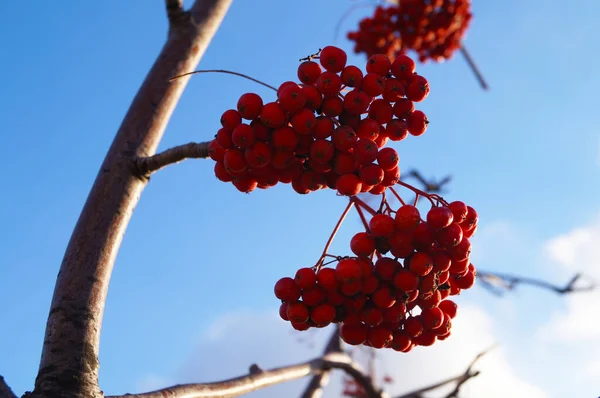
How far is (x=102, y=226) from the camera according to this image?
2.31 metres

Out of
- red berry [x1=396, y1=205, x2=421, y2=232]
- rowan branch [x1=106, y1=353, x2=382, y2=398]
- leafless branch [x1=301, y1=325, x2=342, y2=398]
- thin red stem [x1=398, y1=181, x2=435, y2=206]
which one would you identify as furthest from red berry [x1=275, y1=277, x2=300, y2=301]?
leafless branch [x1=301, y1=325, x2=342, y2=398]

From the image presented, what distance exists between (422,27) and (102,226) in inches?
197

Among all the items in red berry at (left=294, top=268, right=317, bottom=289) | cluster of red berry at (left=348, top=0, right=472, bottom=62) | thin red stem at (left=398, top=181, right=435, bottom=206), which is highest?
cluster of red berry at (left=348, top=0, right=472, bottom=62)

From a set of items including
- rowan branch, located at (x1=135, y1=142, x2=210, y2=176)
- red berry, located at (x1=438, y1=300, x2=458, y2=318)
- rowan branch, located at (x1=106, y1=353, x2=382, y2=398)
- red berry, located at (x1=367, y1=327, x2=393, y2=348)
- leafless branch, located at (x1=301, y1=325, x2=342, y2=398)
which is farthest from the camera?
leafless branch, located at (x1=301, y1=325, x2=342, y2=398)

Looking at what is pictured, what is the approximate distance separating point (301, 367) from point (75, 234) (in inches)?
77.1

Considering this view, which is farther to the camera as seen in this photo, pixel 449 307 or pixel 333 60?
pixel 449 307

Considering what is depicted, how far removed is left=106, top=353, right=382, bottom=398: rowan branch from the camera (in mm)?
2309

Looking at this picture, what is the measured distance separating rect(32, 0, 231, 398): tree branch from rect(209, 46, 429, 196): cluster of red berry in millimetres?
583

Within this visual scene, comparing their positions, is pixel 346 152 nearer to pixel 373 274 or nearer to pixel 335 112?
pixel 335 112

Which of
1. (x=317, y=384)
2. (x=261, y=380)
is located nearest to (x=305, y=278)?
(x=261, y=380)

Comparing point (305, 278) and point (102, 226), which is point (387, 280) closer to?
point (305, 278)

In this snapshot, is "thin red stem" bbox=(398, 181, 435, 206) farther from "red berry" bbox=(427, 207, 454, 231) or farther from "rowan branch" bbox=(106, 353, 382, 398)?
"rowan branch" bbox=(106, 353, 382, 398)

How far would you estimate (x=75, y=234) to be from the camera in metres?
2.29

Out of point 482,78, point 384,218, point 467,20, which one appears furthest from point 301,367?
point 467,20
